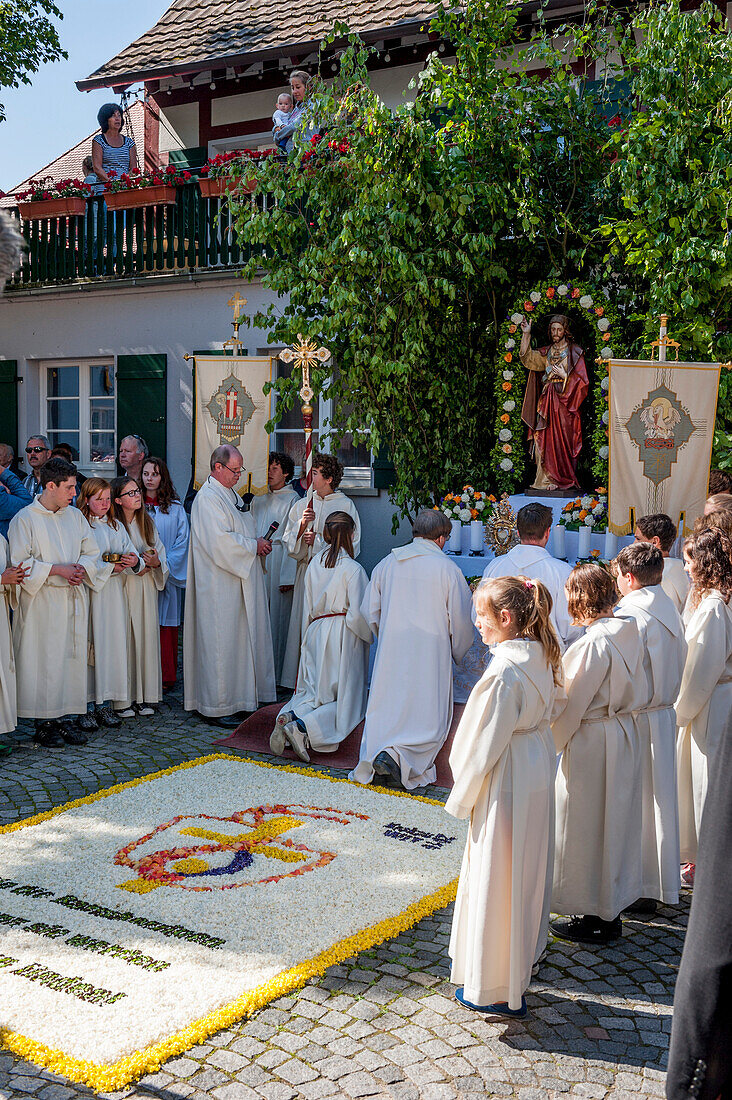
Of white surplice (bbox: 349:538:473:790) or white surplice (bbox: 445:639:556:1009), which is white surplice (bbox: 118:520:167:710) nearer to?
white surplice (bbox: 349:538:473:790)

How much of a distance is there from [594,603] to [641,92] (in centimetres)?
576

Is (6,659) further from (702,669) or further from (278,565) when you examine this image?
(702,669)

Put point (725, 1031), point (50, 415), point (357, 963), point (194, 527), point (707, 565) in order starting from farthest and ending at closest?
1. point (50, 415)
2. point (194, 527)
3. point (707, 565)
4. point (357, 963)
5. point (725, 1031)

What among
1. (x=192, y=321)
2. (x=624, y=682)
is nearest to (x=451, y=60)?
(x=192, y=321)

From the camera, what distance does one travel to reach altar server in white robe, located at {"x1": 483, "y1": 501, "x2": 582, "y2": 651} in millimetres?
6707

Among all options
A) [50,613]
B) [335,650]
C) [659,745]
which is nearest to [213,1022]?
[659,745]

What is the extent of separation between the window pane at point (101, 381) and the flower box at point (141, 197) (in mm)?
2084

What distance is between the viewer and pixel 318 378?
976 cm

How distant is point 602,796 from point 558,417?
227 inches

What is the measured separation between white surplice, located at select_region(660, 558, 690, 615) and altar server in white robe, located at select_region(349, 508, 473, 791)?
50.0 inches

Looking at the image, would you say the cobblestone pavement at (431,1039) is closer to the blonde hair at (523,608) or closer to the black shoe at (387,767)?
the blonde hair at (523,608)

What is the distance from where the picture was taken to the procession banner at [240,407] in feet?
32.9

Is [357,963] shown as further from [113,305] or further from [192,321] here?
[113,305]

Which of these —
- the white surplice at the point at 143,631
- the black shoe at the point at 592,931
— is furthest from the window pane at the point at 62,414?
the black shoe at the point at 592,931
